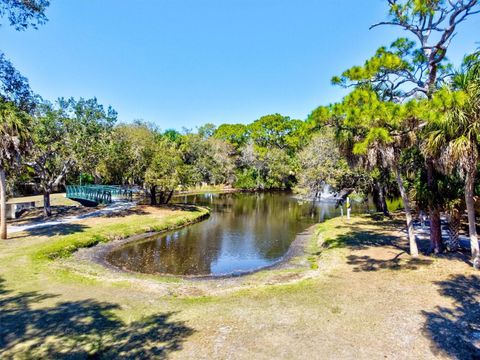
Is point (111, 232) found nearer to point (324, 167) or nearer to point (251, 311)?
point (251, 311)

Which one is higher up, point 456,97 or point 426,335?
point 456,97

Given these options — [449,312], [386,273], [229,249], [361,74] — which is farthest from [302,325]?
[229,249]

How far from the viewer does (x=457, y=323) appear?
7371 millimetres

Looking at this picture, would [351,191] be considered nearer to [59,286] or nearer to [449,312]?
[449,312]

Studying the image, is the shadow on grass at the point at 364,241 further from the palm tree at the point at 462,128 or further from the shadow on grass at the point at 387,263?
the palm tree at the point at 462,128

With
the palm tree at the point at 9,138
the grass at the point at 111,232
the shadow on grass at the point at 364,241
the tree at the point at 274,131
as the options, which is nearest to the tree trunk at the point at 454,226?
the shadow on grass at the point at 364,241

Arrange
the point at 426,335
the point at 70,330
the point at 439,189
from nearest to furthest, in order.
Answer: the point at 426,335
the point at 70,330
the point at 439,189

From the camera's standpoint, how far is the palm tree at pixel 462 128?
31.2ft

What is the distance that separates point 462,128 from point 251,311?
8.76 m

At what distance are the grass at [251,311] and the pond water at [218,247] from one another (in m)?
2.98

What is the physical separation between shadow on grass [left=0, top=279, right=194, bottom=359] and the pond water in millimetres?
6684

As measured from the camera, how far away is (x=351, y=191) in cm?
2703

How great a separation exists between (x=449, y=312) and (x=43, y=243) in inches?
716

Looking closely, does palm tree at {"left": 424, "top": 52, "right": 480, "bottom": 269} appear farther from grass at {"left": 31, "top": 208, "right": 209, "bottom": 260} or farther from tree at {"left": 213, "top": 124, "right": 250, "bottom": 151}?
tree at {"left": 213, "top": 124, "right": 250, "bottom": 151}
